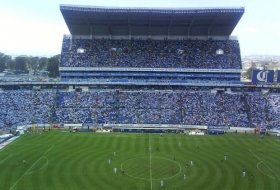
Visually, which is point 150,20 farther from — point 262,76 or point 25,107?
point 25,107

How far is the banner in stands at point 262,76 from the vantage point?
85375 mm

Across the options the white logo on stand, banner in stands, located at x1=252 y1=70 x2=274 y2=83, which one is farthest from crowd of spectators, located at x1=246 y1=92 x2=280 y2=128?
the white logo on stand

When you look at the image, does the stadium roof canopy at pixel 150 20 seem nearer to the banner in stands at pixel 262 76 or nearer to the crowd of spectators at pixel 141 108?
the banner in stands at pixel 262 76

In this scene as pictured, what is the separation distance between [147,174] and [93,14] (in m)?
56.1

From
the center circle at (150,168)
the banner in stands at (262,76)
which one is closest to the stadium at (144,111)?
the center circle at (150,168)

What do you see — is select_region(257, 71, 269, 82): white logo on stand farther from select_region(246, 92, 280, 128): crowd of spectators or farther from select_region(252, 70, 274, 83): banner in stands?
select_region(246, 92, 280, 128): crowd of spectators

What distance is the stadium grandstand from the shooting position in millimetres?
76312

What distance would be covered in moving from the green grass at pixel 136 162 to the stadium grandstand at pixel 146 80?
10.0 meters

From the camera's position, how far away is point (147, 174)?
43.1 meters

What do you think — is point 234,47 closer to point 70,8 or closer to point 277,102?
point 277,102

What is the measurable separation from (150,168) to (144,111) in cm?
3396

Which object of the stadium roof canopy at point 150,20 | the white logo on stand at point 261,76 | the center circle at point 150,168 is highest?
the stadium roof canopy at point 150,20

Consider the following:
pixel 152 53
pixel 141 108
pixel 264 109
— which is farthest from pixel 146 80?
pixel 264 109

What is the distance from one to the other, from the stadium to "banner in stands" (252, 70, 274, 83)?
273 millimetres
